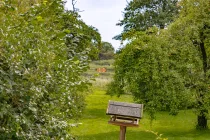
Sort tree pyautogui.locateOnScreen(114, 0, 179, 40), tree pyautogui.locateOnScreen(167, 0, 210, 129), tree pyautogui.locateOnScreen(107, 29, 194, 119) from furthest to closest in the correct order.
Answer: tree pyautogui.locateOnScreen(114, 0, 179, 40), tree pyautogui.locateOnScreen(167, 0, 210, 129), tree pyautogui.locateOnScreen(107, 29, 194, 119)

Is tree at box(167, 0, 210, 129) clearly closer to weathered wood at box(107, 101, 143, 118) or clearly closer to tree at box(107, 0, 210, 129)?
tree at box(107, 0, 210, 129)

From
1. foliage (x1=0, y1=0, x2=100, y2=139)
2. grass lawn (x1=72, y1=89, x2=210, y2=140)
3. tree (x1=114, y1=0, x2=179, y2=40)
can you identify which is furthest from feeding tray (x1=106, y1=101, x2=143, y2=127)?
tree (x1=114, y1=0, x2=179, y2=40)

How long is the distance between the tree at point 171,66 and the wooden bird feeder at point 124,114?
356 cm

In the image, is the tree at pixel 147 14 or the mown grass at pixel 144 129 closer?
the mown grass at pixel 144 129

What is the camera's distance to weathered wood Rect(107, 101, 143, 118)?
25.4ft

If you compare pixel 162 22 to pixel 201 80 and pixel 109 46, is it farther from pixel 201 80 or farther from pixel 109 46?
pixel 109 46

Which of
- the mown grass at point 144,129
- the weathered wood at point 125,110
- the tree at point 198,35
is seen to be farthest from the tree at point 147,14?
the weathered wood at point 125,110

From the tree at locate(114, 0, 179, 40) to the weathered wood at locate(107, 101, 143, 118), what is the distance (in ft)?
57.2

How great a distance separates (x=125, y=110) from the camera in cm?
780

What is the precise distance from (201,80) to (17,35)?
401 inches

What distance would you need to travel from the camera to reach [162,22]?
25.0 m

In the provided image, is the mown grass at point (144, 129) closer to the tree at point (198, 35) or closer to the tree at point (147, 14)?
the tree at point (198, 35)

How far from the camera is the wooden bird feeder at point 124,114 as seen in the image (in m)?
7.65

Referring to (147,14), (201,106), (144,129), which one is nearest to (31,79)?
(201,106)
